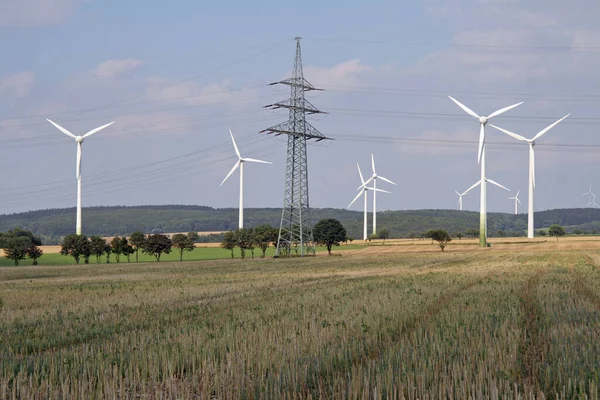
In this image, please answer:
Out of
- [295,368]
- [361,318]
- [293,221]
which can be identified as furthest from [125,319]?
[293,221]

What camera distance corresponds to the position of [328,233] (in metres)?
159

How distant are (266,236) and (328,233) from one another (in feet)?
50.7

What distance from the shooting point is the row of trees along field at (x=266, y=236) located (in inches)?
6068

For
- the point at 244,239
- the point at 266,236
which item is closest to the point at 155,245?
the point at 244,239

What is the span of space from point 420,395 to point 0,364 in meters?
10.4

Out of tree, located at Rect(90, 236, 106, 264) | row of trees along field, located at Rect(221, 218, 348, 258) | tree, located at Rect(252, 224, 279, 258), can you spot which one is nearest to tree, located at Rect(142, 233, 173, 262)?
tree, located at Rect(90, 236, 106, 264)

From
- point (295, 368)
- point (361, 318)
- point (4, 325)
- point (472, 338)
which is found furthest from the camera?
point (4, 325)

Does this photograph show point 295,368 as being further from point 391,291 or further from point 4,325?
point 391,291

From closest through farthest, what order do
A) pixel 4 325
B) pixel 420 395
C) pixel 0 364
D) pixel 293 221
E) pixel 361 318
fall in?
pixel 420 395, pixel 0 364, pixel 361 318, pixel 4 325, pixel 293 221

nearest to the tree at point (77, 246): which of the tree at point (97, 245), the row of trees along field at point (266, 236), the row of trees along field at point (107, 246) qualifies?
the row of trees along field at point (107, 246)

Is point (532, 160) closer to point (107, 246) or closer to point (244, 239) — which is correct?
point (244, 239)

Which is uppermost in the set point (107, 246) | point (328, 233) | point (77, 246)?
point (328, 233)

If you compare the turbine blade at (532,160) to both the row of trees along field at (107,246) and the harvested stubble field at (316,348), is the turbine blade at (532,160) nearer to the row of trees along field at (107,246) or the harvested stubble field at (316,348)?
the row of trees along field at (107,246)

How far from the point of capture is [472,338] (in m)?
17.5
